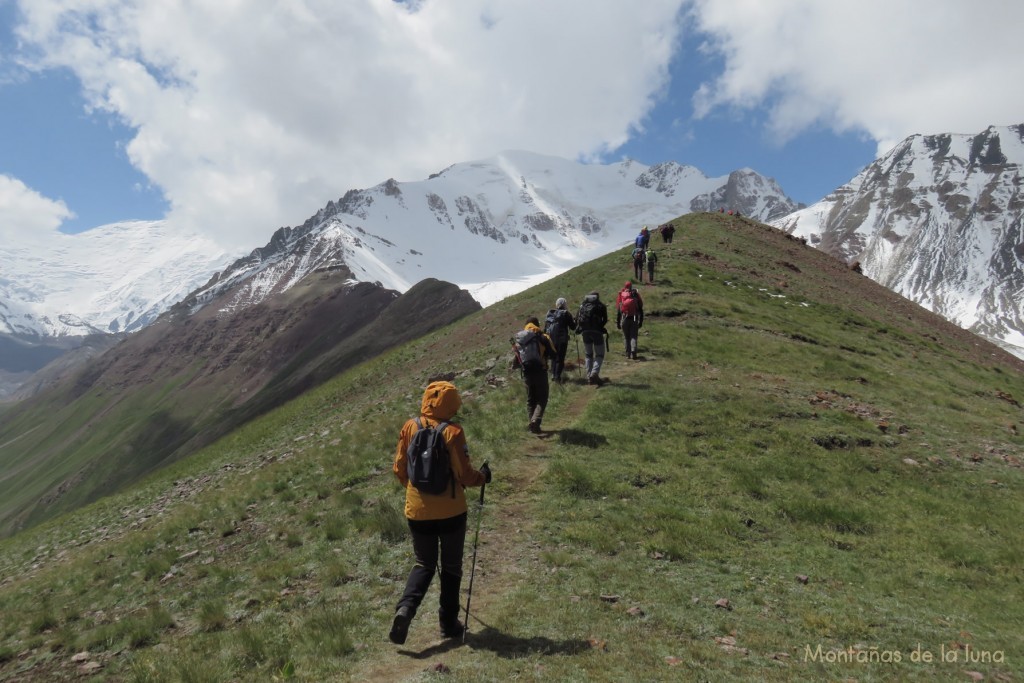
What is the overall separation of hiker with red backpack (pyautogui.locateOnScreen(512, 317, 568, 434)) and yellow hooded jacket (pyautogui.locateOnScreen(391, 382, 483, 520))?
25.3 ft

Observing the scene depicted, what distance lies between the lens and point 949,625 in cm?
808

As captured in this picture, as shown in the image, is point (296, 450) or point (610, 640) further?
point (296, 450)

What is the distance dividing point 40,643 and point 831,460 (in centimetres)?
1687

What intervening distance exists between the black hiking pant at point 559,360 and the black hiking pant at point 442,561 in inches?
447

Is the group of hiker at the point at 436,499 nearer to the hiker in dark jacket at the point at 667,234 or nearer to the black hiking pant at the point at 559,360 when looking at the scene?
the black hiking pant at the point at 559,360

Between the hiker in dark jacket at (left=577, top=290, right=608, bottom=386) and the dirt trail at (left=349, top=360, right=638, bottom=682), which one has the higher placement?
the hiker in dark jacket at (left=577, top=290, right=608, bottom=386)

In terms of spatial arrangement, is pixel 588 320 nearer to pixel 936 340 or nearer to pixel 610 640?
pixel 610 640

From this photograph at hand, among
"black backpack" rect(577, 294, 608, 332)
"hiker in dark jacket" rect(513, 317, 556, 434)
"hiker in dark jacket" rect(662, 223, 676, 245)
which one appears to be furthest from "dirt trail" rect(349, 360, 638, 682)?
"hiker in dark jacket" rect(662, 223, 676, 245)

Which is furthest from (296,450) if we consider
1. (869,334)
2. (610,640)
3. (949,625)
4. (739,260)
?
(739,260)

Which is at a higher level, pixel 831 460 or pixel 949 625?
pixel 831 460

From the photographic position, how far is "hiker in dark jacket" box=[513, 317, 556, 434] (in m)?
15.7

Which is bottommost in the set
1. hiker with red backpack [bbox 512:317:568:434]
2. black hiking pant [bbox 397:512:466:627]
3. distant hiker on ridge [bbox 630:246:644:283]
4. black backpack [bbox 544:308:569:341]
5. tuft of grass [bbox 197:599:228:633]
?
tuft of grass [bbox 197:599:228:633]

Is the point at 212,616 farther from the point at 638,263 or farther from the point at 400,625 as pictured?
the point at 638,263

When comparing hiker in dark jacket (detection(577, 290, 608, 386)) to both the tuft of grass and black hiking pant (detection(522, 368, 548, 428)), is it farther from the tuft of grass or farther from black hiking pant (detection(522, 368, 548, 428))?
the tuft of grass
